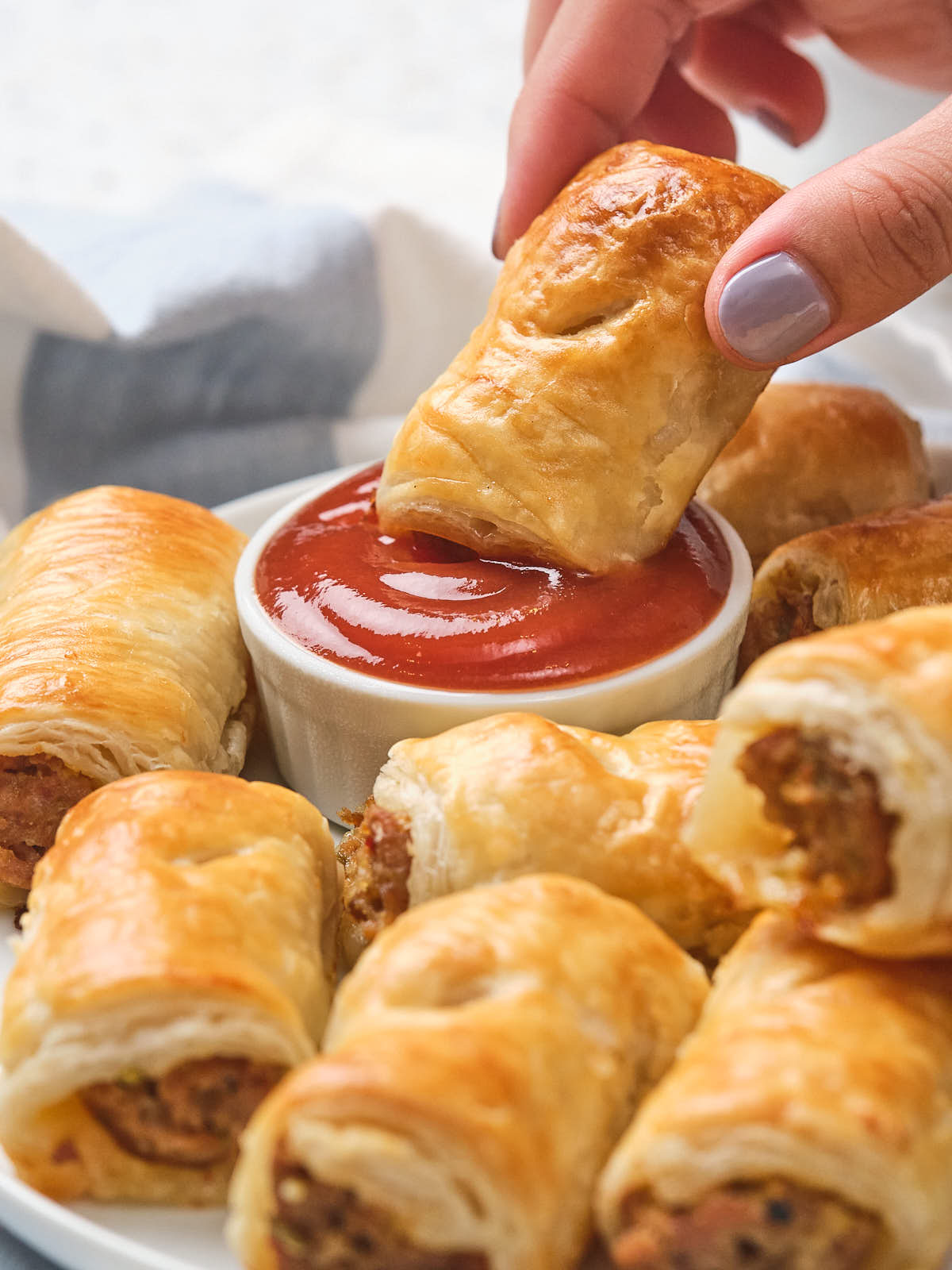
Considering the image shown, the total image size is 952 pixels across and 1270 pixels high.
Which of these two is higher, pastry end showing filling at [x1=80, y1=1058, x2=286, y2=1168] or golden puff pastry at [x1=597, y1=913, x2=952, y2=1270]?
golden puff pastry at [x1=597, y1=913, x2=952, y2=1270]

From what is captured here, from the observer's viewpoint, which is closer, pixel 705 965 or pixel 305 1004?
pixel 305 1004

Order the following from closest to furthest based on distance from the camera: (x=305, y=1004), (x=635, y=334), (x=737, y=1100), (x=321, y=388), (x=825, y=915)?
(x=737, y=1100), (x=825, y=915), (x=305, y=1004), (x=635, y=334), (x=321, y=388)

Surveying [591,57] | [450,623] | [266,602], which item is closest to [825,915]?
[450,623]

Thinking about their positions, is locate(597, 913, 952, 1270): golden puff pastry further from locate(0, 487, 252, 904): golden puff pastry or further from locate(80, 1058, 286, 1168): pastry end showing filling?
locate(0, 487, 252, 904): golden puff pastry

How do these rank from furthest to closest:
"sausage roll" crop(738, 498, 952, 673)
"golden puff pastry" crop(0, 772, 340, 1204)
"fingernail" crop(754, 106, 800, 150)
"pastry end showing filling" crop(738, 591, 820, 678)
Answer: "fingernail" crop(754, 106, 800, 150), "pastry end showing filling" crop(738, 591, 820, 678), "sausage roll" crop(738, 498, 952, 673), "golden puff pastry" crop(0, 772, 340, 1204)

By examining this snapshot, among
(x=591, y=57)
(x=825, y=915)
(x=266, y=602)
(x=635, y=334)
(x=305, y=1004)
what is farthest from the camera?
(x=591, y=57)

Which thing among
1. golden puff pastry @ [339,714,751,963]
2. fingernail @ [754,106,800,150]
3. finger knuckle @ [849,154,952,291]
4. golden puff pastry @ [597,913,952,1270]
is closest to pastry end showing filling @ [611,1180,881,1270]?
golden puff pastry @ [597,913,952,1270]

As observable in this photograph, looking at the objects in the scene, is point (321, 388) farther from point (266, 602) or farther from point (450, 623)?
point (450, 623)
